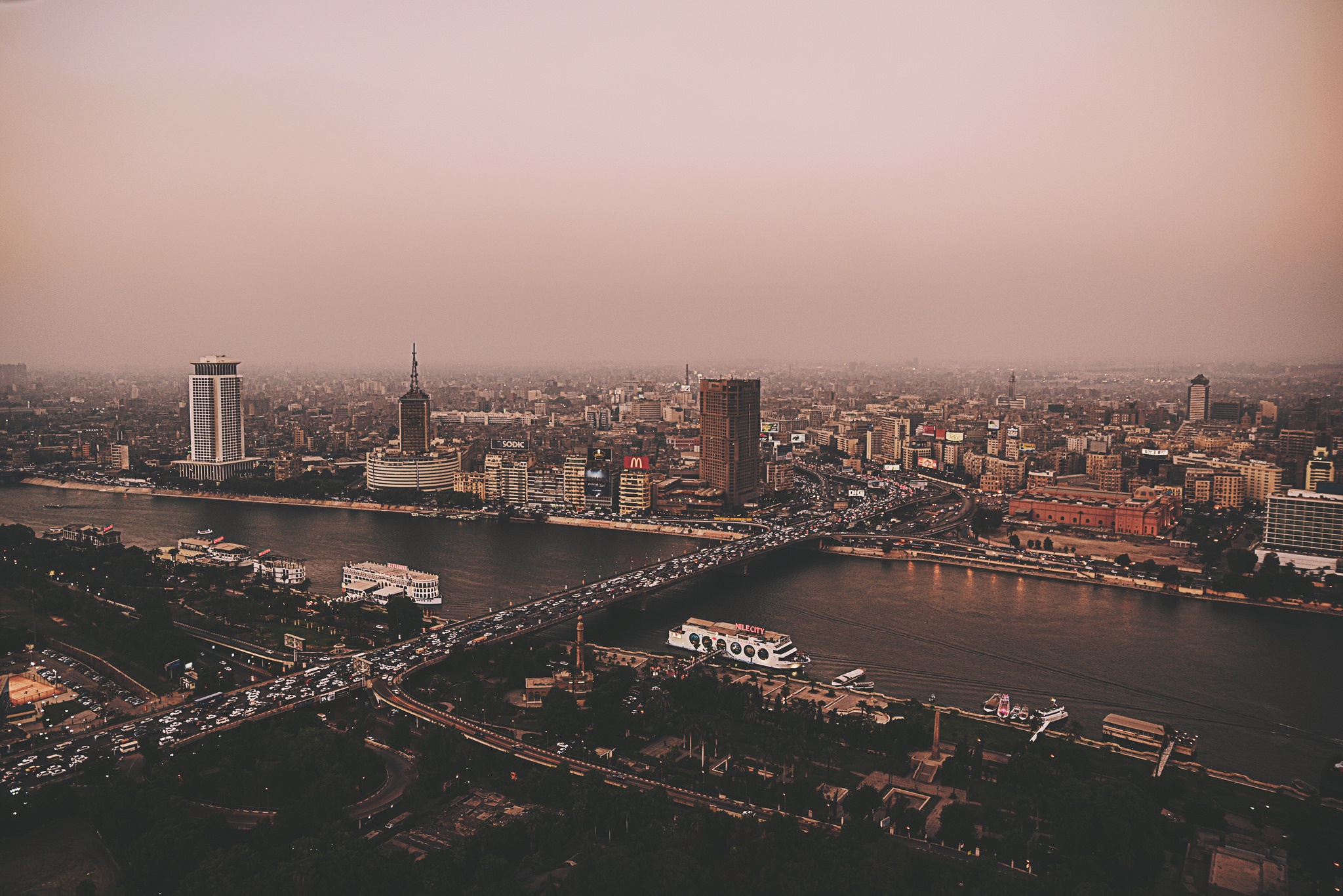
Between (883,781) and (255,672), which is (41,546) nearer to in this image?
(255,672)

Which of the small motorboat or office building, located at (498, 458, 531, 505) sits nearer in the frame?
the small motorboat

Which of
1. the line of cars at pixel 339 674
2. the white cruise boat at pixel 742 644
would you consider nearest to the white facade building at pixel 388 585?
the line of cars at pixel 339 674

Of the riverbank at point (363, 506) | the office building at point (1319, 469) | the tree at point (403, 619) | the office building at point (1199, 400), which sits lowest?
the riverbank at point (363, 506)

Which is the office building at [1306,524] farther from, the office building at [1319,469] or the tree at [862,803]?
the tree at [862,803]

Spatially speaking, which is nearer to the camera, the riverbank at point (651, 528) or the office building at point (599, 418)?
the riverbank at point (651, 528)

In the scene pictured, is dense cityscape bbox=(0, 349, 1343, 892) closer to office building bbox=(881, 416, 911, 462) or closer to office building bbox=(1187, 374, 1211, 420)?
office building bbox=(1187, 374, 1211, 420)

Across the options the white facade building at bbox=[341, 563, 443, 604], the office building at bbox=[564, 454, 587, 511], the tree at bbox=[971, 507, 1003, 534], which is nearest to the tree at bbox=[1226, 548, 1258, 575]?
the tree at bbox=[971, 507, 1003, 534]
